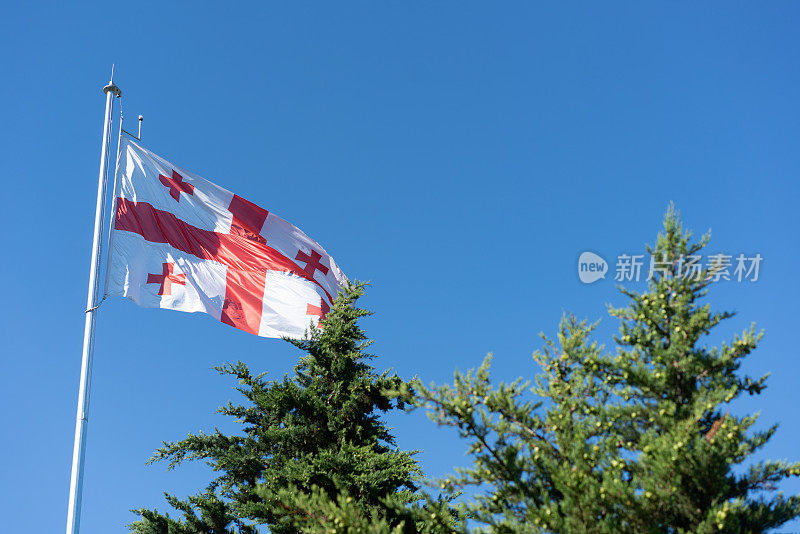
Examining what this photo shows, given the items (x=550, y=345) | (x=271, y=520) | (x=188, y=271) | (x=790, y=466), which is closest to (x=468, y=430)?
(x=550, y=345)

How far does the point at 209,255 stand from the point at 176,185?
1.81 m

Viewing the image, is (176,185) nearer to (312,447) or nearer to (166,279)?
(166,279)

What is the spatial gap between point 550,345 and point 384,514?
563 centimetres

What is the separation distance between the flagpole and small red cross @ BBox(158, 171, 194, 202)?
1.57 m

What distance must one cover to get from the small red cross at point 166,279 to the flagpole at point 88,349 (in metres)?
1.33

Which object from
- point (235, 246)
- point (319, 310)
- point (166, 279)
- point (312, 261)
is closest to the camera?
point (166, 279)

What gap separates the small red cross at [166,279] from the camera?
49.4 ft

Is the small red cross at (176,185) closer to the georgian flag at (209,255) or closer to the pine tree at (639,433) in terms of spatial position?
the georgian flag at (209,255)

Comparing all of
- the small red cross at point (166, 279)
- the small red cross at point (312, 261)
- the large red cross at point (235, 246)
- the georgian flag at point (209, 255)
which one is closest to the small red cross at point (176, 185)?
the georgian flag at point (209, 255)

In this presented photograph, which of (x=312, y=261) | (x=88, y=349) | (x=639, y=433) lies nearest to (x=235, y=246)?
(x=312, y=261)

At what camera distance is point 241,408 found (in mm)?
17859

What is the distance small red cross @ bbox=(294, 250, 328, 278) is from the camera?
729 inches

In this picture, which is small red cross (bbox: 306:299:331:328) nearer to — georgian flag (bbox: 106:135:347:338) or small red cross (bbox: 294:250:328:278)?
georgian flag (bbox: 106:135:347:338)

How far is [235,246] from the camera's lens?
57.0 feet
